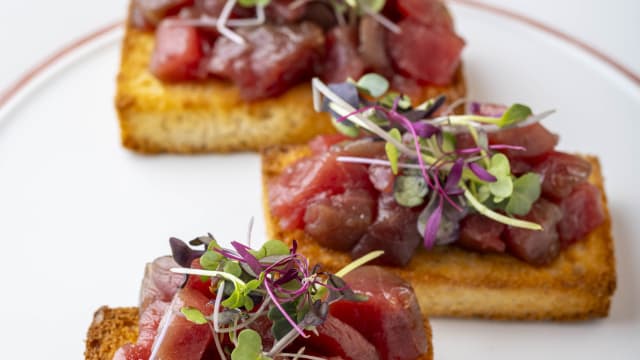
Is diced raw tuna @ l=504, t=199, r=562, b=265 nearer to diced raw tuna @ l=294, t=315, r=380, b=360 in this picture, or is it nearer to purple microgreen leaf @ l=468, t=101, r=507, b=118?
purple microgreen leaf @ l=468, t=101, r=507, b=118

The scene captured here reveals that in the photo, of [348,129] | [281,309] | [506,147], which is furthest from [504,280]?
[281,309]

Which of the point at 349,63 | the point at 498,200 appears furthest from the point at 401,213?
the point at 349,63

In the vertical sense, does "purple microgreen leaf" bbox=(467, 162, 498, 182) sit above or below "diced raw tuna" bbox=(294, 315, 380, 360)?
above

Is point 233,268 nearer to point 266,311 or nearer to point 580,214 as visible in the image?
point 266,311

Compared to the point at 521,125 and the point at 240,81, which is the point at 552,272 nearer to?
the point at 521,125

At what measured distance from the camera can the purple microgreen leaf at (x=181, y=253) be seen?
390cm

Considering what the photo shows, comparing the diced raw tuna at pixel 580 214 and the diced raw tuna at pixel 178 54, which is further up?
the diced raw tuna at pixel 178 54

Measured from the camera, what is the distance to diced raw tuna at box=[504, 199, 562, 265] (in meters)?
4.56

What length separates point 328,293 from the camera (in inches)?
151

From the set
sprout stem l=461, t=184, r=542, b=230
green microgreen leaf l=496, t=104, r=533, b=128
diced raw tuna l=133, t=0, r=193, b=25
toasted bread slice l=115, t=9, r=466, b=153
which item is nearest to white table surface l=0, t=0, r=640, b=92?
diced raw tuna l=133, t=0, r=193, b=25

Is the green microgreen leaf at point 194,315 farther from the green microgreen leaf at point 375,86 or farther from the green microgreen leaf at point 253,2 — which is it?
the green microgreen leaf at point 253,2

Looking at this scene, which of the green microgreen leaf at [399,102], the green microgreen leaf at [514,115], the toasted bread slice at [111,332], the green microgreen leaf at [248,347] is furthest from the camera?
the green microgreen leaf at [399,102]

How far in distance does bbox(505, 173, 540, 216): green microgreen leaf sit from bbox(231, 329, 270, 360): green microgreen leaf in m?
1.45

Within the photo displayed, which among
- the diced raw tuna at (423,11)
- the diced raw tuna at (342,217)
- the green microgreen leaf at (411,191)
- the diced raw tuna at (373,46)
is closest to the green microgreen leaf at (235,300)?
the diced raw tuna at (342,217)
